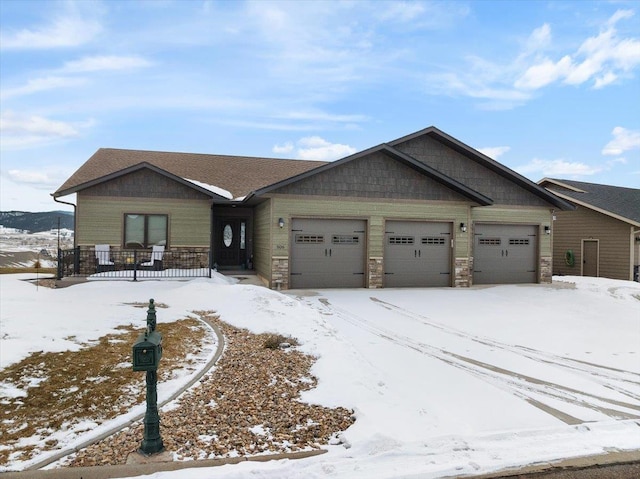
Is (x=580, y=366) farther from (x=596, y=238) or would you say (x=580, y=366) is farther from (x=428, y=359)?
(x=596, y=238)

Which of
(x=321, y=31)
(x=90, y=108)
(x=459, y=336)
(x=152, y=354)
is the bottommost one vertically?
(x=459, y=336)

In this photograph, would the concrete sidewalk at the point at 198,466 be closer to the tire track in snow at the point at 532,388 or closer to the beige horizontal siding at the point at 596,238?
the tire track in snow at the point at 532,388

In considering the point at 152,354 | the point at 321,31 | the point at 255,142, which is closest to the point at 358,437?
the point at 152,354

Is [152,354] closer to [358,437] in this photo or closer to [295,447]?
[295,447]

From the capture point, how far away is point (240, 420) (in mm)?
3947

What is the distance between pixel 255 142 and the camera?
29469 millimetres

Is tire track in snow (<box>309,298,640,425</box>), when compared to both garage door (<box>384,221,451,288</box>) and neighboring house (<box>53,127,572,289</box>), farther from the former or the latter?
garage door (<box>384,221,451,288</box>)

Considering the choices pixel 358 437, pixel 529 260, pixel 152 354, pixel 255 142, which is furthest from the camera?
pixel 255 142

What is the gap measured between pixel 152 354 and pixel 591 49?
2018 centimetres

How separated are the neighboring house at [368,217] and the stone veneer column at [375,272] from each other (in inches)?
1.4

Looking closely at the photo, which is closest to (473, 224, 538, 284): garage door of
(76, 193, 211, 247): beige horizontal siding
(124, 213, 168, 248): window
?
(76, 193, 211, 247): beige horizontal siding

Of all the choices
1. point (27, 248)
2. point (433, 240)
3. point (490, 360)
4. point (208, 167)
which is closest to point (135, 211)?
point (208, 167)

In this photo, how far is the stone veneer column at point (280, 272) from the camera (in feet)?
42.7

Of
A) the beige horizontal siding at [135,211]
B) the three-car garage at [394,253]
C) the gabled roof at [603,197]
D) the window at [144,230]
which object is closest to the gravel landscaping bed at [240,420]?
the three-car garage at [394,253]
